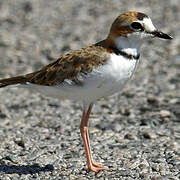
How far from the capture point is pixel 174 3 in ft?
47.7

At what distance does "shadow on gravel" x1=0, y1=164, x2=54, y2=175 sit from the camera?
6070mm

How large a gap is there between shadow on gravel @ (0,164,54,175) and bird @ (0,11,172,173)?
97 cm

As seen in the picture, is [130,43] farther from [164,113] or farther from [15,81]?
[164,113]

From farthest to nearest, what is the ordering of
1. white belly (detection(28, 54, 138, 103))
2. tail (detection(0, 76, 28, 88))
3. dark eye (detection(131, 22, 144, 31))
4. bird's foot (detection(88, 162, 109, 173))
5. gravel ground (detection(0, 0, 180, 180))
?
gravel ground (detection(0, 0, 180, 180)), tail (detection(0, 76, 28, 88)), bird's foot (detection(88, 162, 109, 173)), dark eye (detection(131, 22, 144, 31)), white belly (detection(28, 54, 138, 103))

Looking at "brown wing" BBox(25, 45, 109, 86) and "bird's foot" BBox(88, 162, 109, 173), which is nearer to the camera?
"brown wing" BBox(25, 45, 109, 86)

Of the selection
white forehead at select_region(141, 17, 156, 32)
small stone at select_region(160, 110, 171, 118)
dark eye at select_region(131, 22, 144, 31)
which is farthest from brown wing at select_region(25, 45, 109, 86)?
small stone at select_region(160, 110, 171, 118)

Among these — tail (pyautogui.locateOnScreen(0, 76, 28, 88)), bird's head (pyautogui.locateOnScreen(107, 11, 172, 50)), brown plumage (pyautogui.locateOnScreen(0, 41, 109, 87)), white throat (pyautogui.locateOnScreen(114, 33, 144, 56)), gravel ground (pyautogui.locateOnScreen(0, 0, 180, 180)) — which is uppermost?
bird's head (pyautogui.locateOnScreen(107, 11, 172, 50))

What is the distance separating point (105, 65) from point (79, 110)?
3.19 meters

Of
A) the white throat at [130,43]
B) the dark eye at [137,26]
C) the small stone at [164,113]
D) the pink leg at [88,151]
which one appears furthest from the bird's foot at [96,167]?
the small stone at [164,113]

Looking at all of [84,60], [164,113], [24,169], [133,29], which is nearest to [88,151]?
[24,169]

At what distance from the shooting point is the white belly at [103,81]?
5508 millimetres

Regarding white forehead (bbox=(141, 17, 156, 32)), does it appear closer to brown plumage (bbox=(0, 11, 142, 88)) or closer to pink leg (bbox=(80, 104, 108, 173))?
brown plumage (bbox=(0, 11, 142, 88))

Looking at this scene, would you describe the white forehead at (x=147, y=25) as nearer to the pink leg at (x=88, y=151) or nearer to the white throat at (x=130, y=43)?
the white throat at (x=130, y=43)

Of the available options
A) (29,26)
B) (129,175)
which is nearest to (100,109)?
(129,175)
